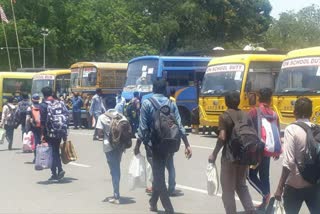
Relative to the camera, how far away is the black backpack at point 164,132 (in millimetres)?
8320

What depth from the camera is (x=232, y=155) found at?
293 inches

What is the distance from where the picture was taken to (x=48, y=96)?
12188 mm

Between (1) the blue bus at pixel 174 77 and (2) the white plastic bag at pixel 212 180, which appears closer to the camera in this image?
(2) the white plastic bag at pixel 212 180

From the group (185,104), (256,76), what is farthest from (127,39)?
(256,76)

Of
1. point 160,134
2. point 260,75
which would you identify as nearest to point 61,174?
point 160,134

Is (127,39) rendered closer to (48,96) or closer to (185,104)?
(185,104)

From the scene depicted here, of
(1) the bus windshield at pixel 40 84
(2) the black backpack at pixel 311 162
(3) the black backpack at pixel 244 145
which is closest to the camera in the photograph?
(2) the black backpack at pixel 311 162

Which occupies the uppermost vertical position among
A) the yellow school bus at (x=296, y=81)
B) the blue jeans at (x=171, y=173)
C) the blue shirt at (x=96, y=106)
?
the yellow school bus at (x=296, y=81)

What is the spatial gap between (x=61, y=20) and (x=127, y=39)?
19.7ft

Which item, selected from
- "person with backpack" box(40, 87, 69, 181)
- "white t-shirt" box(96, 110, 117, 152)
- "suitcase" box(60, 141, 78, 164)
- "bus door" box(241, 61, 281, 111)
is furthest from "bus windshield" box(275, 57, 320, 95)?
"white t-shirt" box(96, 110, 117, 152)

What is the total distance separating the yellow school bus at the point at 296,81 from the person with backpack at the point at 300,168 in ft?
34.8

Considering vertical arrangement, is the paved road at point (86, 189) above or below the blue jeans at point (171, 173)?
below

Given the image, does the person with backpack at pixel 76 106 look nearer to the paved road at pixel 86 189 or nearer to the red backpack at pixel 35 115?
the paved road at pixel 86 189

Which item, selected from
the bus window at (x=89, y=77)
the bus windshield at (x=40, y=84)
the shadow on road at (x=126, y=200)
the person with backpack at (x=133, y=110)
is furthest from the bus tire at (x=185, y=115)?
the shadow on road at (x=126, y=200)
